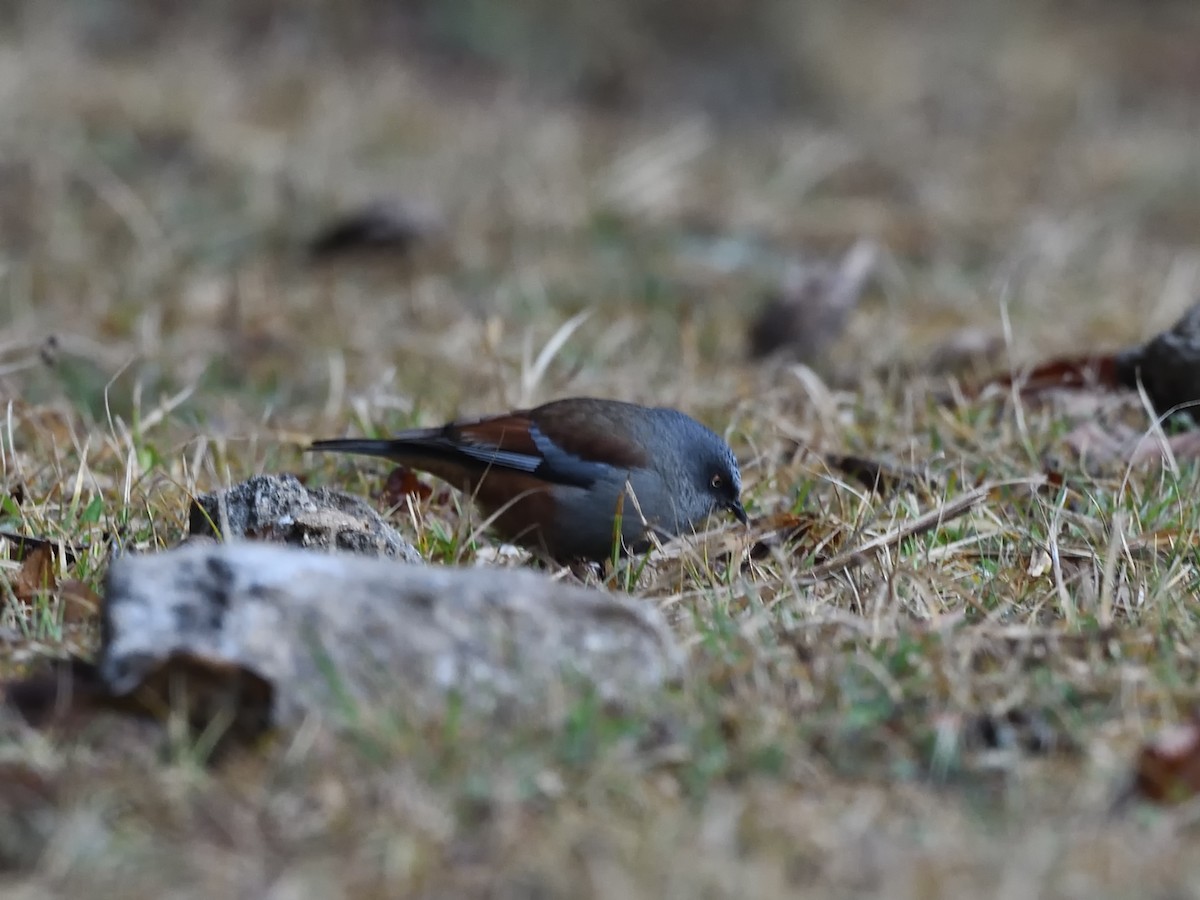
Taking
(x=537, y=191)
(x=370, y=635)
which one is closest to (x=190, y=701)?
(x=370, y=635)

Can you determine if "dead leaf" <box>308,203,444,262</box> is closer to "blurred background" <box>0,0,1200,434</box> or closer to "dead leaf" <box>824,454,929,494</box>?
"blurred background" <box>0,0,1200,434</box>

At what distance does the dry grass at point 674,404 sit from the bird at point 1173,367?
13 centimetres

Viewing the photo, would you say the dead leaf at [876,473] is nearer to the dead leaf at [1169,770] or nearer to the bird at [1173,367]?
the bird at [1173,367]

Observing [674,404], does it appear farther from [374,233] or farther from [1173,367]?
[374,233]

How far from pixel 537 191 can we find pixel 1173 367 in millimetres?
4447

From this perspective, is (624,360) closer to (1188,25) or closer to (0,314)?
(0,314)

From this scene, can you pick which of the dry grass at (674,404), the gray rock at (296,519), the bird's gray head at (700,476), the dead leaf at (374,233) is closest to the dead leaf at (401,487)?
the dry grass at (674,404)

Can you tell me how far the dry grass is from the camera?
222 cm

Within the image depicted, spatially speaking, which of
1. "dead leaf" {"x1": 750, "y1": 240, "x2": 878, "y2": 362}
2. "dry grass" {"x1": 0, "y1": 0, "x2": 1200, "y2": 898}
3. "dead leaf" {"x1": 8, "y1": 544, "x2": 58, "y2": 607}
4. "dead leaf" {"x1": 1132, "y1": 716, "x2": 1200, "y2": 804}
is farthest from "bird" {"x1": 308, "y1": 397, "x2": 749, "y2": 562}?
"dead leaf" {"x1": 750, "y1": 240, "x2": 878, "y2": 362}

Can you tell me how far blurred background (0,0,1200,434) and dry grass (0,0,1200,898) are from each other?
34 mm

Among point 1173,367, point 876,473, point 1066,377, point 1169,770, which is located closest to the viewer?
point 1169,770

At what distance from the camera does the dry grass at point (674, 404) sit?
222cm

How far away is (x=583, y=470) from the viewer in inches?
153

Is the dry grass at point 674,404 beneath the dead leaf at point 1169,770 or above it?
beneath
